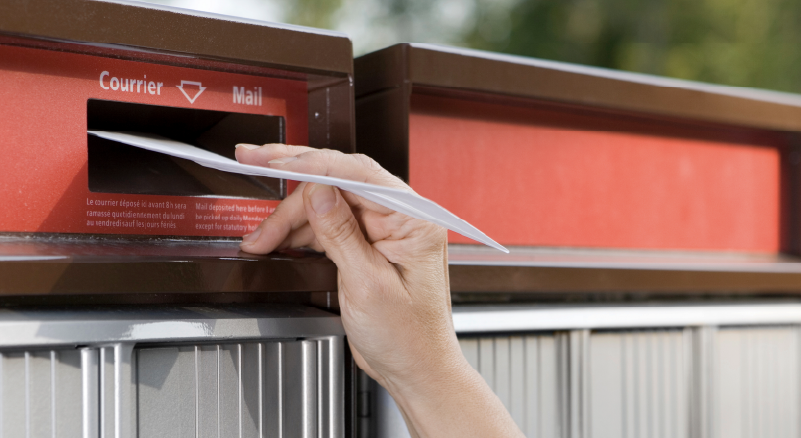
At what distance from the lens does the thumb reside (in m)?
0.65

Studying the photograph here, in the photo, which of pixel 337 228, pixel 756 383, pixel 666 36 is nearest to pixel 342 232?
pixel 337 228

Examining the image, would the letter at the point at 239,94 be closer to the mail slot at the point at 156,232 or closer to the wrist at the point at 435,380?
the mail slot at the point at 156,232

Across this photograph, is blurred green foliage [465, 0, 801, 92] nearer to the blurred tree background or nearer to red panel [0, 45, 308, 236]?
the blurred tree background

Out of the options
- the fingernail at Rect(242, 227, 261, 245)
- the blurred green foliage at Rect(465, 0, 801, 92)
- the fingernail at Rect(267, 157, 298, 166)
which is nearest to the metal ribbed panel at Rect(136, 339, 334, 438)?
the fingernail at Rect(242, 227, 261, 245)

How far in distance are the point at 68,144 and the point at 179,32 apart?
0.17 metres

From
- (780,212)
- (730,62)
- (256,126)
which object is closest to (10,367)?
(256,126)

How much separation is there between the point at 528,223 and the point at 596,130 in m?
0.20

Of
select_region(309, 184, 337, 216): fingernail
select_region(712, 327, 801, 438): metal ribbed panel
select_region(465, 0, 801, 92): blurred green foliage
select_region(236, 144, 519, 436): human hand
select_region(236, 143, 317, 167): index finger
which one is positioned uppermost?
select_region(465, 0, 801, 92): blurred green foliage

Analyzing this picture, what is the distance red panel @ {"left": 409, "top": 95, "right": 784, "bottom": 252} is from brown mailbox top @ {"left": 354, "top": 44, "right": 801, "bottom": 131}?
0.06 metres

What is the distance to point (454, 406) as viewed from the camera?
0.78m

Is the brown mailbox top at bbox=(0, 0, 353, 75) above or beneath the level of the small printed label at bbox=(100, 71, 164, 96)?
above

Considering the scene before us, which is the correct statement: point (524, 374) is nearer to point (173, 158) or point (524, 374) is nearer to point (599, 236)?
point (599, 236)

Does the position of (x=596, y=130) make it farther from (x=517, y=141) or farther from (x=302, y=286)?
(x=302, y=286)

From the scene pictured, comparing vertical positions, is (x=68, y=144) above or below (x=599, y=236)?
above
